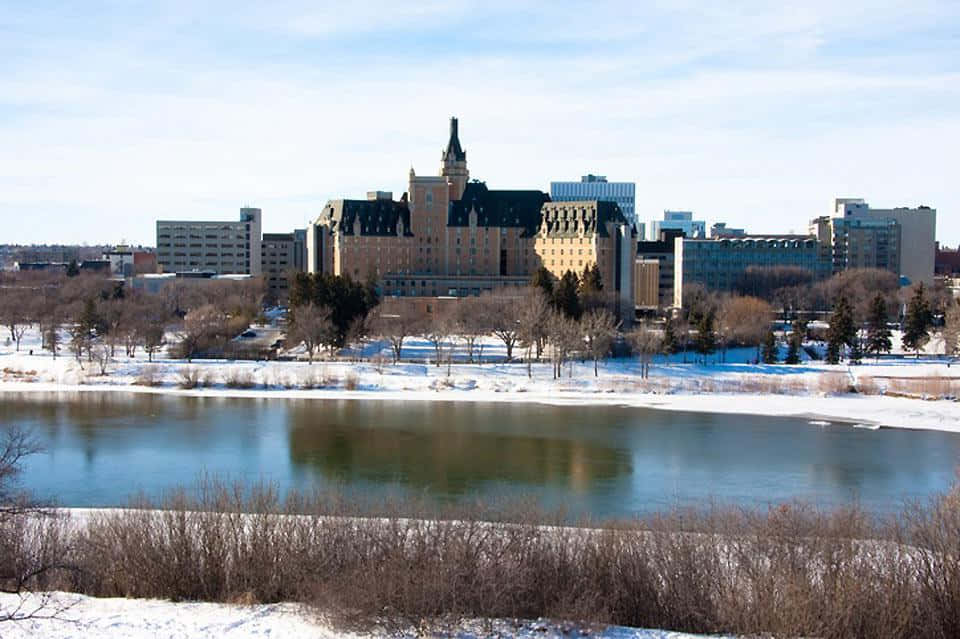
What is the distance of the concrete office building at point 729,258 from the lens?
88.6 meters

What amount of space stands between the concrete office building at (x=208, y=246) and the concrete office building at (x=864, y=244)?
55.1 m

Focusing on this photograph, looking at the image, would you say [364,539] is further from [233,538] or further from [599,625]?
[599,625]

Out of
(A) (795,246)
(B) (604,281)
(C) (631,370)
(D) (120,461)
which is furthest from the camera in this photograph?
(A) (795,246)

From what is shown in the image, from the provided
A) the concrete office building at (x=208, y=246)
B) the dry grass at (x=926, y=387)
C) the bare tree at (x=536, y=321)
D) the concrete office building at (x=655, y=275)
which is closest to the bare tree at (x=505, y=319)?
the bare tree at (x=536, y=321)

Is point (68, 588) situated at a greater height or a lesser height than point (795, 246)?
lesser

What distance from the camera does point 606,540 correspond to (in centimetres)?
1783

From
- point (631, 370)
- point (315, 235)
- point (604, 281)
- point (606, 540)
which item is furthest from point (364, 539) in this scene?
point (315, 235)

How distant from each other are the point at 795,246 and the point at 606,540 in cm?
7829

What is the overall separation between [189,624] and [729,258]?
258 feet

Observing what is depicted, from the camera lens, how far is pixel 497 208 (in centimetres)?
8394

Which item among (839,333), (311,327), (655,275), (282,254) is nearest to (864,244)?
(655,275)

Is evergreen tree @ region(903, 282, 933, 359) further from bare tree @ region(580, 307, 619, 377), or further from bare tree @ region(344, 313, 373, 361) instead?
bare tree @ region(344, 313, 373, 361)

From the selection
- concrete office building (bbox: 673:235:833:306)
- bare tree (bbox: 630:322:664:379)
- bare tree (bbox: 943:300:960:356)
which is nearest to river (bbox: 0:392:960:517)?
bare tree (bbox: 630:322:664:379)

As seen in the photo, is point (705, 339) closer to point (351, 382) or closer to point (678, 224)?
point (351, 382)
